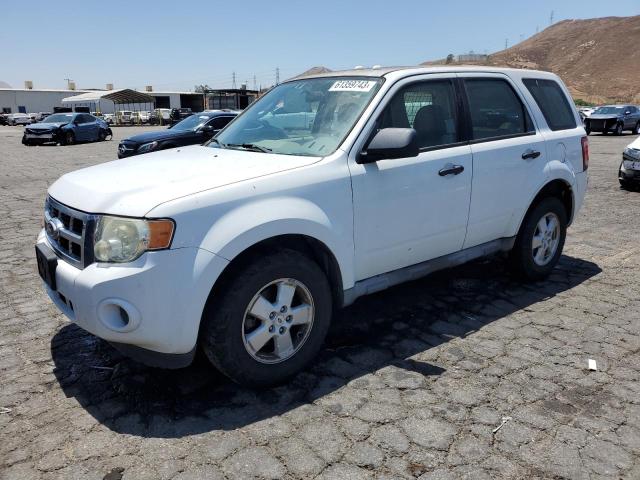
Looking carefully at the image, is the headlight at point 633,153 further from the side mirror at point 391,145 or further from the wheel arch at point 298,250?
the wheel arch at point 298,250

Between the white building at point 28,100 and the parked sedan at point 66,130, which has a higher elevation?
the white building at point 28,100

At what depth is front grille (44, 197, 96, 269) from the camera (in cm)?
285

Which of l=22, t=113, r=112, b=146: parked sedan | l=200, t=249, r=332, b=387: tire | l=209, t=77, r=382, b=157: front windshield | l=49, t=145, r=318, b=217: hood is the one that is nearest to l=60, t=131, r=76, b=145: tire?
l=22, t=113, r=112, b=146: parked sedan

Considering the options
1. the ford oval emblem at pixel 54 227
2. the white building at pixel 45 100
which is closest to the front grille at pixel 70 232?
the ford oval emblem at pixel 54 227

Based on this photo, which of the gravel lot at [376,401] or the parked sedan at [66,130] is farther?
the parked sedan at [66,130]

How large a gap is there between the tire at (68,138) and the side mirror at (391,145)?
79.0 ft

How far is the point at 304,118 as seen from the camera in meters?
3.90

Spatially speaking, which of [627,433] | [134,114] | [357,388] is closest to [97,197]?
[357,388]

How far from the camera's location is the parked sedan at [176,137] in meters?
13.4

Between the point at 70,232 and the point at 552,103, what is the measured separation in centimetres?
425

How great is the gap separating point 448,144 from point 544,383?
1.78m

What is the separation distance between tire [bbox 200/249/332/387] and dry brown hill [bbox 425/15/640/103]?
8343 centimetres

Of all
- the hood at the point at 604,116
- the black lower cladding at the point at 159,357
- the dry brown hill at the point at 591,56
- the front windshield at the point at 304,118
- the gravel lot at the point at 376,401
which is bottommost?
the gravel lot at the point at 376,401

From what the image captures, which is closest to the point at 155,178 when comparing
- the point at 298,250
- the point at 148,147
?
the point at 298,250
